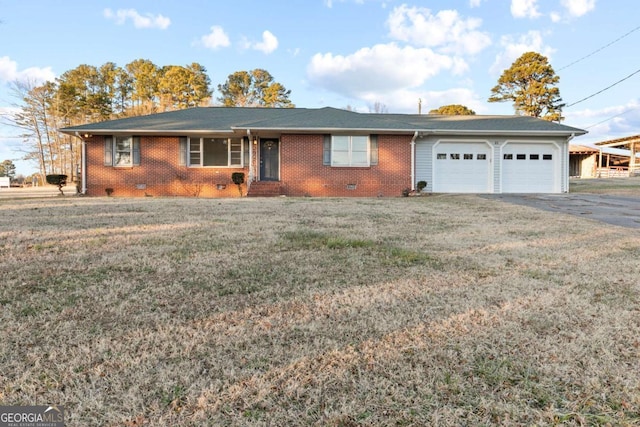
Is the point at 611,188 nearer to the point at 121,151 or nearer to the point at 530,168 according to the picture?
the point at 530,168

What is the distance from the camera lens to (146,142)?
1475 cm

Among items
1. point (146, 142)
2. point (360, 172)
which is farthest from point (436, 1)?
point (146, 142)

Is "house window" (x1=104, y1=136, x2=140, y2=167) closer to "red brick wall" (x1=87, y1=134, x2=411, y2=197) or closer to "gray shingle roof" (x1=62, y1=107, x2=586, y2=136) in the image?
"red brick wall" (x1=87, y1=134, x2=411, y2=197)

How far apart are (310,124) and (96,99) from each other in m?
27.6

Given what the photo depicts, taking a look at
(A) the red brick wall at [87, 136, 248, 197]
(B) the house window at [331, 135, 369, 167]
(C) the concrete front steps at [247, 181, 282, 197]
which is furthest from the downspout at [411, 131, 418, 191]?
(A) the red brick wall at [87, 136, 248, 197]

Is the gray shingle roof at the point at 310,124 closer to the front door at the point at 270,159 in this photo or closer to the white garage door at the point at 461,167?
the white garage door at the point at 461,167

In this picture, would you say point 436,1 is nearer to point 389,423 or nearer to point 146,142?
point 146,142

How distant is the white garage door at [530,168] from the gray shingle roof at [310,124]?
0.90 meters

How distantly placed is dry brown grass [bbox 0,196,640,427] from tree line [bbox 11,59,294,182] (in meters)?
32.6

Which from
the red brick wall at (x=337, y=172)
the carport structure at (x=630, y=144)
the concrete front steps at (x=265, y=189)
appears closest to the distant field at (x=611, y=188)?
the red brick wall at (x=337, y=172)

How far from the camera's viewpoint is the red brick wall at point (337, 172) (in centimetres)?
1428

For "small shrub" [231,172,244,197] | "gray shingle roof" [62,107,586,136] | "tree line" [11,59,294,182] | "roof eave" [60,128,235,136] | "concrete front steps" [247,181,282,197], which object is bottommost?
"concrete front steps" [247,181,282,197]

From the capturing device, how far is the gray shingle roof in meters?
13.9

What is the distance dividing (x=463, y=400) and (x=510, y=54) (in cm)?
3973
